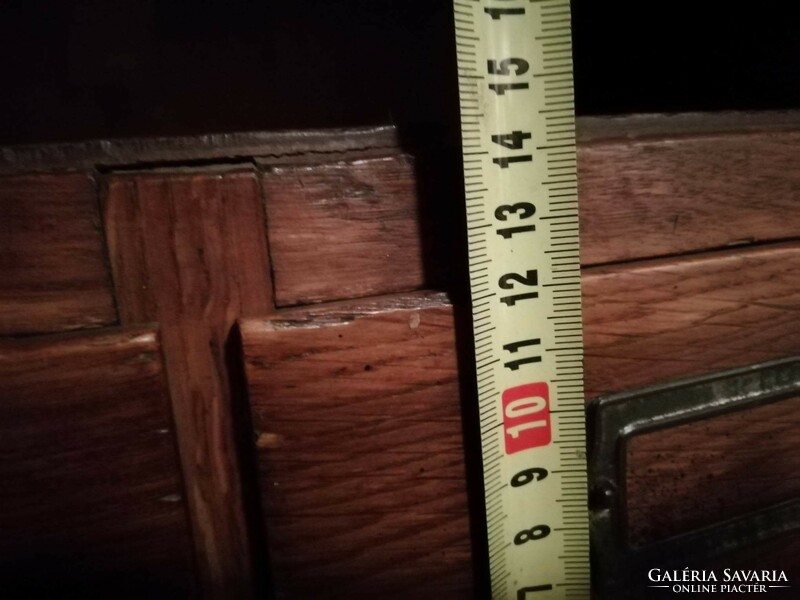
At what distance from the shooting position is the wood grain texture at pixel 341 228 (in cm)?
47

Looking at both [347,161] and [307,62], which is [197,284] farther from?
[307,62]

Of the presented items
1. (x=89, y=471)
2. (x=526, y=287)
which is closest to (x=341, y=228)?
(x=526, y=287)

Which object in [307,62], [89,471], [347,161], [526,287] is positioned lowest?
[89,471]

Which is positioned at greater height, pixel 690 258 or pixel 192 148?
pixel 192 148

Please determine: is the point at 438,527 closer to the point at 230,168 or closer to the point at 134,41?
the point at 230,168

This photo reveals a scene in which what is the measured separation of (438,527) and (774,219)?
479mm

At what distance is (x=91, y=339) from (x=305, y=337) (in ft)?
0.57

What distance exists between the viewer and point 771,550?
63 cm

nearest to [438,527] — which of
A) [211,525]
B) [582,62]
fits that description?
[211,525]

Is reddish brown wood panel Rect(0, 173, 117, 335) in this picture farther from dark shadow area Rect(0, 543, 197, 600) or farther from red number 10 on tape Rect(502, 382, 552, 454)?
red number 10 on tape Rect(502, 382, 552, 454)

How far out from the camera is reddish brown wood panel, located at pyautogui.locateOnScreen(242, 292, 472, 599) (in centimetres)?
48

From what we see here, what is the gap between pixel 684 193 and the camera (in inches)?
21.3

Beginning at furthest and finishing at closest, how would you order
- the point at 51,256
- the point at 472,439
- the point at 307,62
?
the point at 307,62 < the point at 472,439 < the point at 51,256

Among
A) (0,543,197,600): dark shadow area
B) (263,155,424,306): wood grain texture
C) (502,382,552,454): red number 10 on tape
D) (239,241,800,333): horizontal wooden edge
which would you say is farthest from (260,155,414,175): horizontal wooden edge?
(0,543,197,600): dark shadow area
